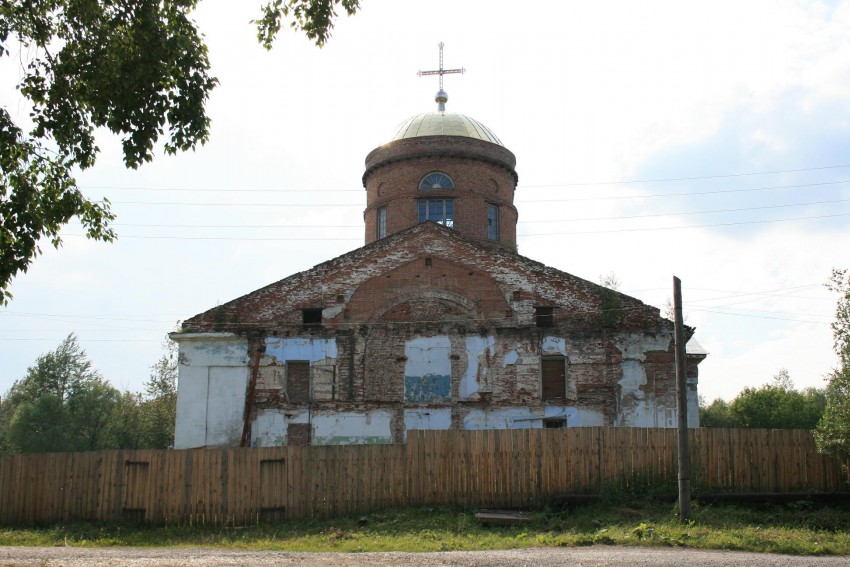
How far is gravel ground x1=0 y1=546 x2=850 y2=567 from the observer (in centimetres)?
1126

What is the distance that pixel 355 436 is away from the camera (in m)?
22.5

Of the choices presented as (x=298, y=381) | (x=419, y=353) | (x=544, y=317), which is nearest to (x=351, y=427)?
(x=298, y=381)

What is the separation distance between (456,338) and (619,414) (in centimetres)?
497

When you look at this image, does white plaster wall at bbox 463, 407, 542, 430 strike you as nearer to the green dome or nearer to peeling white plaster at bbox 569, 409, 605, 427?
peeling white plaster at bbox 569, 409, 605, 427

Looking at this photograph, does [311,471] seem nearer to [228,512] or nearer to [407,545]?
[228,512]

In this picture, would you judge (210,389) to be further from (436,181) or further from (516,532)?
(436,181)

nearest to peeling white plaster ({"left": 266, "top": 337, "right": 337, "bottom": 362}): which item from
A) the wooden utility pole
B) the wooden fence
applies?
the wooden fence

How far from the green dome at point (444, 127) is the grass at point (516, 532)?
59.7ft

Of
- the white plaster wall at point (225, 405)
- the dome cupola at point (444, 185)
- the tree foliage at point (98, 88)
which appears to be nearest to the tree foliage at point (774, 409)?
the dome cupola at point (444, 185)

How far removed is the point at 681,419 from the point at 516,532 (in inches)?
144

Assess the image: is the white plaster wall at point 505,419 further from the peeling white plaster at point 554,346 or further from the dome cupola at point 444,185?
the dome cupola at point 444,185

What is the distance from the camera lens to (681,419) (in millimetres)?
14961

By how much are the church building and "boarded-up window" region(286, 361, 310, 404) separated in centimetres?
4

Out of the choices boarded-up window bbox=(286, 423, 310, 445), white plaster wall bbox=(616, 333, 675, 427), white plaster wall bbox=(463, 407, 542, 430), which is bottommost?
boarded-up window bbox=(286, 423, 310, 445)
